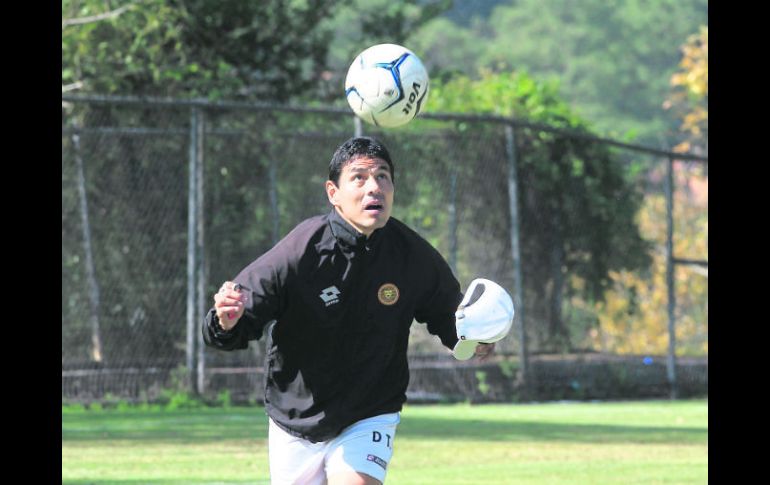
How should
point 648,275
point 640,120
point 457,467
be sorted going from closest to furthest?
point 457,467 < point 648,275 < point 640,120

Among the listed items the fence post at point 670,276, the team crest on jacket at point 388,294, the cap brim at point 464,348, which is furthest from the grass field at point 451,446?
the team crest on jacket at point 388,294

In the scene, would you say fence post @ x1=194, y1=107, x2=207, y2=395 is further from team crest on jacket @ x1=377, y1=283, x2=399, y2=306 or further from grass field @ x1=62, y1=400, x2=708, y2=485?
team crest on jacket @ x1=377, y1=283, x2=399, y2=306

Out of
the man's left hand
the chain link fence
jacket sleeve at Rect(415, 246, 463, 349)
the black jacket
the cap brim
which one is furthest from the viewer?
the chain link fence

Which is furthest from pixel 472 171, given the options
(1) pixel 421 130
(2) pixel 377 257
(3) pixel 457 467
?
(2) pixel 377 257

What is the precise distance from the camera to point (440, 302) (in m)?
7.29

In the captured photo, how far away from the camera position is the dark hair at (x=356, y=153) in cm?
709

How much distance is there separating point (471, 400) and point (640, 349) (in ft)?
11.6

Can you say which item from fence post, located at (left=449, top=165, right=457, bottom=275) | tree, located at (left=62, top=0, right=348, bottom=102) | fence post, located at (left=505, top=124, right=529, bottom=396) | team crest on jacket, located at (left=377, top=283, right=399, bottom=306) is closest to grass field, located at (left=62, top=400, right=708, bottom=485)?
fence post, located at (left=505, top=124, right=529, bottom=396)

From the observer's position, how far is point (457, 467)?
10852 mm

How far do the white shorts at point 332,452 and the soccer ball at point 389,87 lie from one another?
2.00 meters

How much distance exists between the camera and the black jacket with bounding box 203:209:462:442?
6934 millimetres

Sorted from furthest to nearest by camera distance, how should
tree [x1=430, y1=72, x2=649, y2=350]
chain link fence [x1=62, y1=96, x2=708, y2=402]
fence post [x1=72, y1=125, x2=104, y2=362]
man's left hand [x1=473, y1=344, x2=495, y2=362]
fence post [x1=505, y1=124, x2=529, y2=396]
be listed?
1. tree [x1=430, y1=72, x2=649, y2=350]
2. fence post [x1=505, y1=124, x2=529, y2=396]
3. chain link fence [x1=62, y1=96, x2=708, y2=402]
4. fence post [x1=72, y1=125, x2=104, y2=362]
5. man's left hand [x1=473, y1=344, x2=495, y2=362]

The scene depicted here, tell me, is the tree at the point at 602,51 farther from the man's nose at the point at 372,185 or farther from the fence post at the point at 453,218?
the man's nose at the point at 372,185
